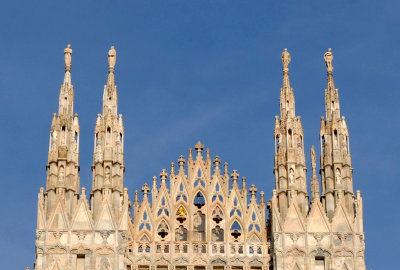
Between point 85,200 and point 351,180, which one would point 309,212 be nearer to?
point 351,180

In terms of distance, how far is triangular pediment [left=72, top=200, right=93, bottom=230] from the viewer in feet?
144

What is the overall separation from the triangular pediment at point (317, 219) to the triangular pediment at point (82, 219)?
702 cm

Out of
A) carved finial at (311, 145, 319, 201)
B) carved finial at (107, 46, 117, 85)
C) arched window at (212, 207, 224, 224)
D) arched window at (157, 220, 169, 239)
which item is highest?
carved finial at (107, 46, 117, 85)

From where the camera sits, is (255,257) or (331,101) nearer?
(255,257)

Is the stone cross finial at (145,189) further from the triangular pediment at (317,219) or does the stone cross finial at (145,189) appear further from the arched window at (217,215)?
the triangular pediment at (317,219)

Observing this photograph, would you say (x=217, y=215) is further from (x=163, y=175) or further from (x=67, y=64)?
(x=67, y=64)

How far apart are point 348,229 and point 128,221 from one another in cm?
709

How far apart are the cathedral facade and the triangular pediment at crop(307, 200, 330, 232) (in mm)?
32

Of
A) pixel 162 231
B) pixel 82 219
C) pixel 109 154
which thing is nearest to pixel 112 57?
pixel 109 154

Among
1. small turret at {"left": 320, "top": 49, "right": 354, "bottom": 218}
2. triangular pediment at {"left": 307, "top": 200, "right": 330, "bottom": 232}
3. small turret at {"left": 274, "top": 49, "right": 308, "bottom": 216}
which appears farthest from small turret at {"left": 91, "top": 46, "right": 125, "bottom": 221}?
small turret at {"left": 320, "top": 49, "right": 354, "bottom": 218}

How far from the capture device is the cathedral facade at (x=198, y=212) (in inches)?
1714

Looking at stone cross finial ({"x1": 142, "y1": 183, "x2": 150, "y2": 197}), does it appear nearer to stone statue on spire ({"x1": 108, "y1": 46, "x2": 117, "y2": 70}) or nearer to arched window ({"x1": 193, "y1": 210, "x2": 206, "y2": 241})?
arched window ({"x1": 193, "y1": 210, "x2": 206, "y2": 241})

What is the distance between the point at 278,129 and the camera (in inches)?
1827

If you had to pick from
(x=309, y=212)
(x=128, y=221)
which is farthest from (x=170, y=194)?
(x=309, y=212)
